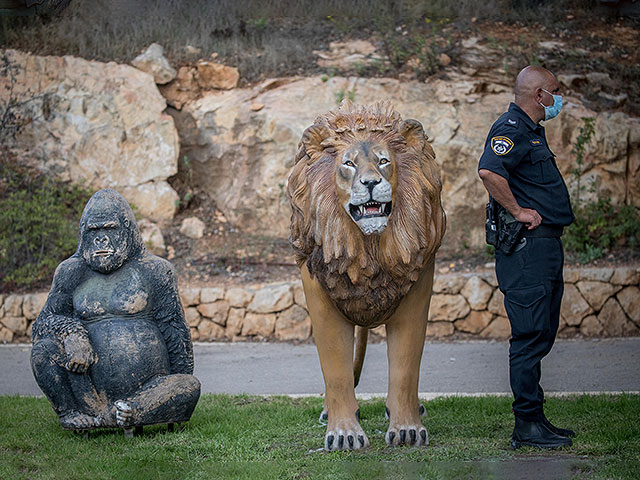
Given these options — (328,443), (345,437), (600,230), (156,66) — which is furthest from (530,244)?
(156,66)

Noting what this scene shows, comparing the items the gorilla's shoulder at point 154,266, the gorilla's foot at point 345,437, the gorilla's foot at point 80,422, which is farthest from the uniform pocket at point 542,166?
the gorilla's foot at point 80,422

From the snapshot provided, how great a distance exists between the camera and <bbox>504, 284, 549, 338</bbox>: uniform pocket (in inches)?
186

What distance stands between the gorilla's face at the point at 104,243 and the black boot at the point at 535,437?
2837 millimetres

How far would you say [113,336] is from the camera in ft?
17.3

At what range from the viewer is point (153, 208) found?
12.4 metres

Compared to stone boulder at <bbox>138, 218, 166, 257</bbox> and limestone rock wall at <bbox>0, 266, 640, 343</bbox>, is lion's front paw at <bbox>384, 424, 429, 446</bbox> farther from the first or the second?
stone boulder at <bbox>138, 218, 166, 257</bbox>

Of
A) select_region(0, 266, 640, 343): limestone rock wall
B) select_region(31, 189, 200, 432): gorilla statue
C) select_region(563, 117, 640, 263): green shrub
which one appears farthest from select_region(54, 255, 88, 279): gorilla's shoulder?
select_region(563, 117, 640, 263): green shrub

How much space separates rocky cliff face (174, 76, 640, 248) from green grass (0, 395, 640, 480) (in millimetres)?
5858

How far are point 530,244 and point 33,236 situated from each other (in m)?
8.20

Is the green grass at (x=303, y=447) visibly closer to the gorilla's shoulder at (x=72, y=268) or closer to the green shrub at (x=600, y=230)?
the gorilla's shoulder at (x=72, y=268)

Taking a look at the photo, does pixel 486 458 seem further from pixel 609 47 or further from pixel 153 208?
pixel 609 47

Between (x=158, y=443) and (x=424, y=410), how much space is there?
1953 millimetres

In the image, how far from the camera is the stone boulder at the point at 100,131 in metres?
12.5

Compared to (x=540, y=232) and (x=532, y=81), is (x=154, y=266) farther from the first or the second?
(x=532, y=81)
